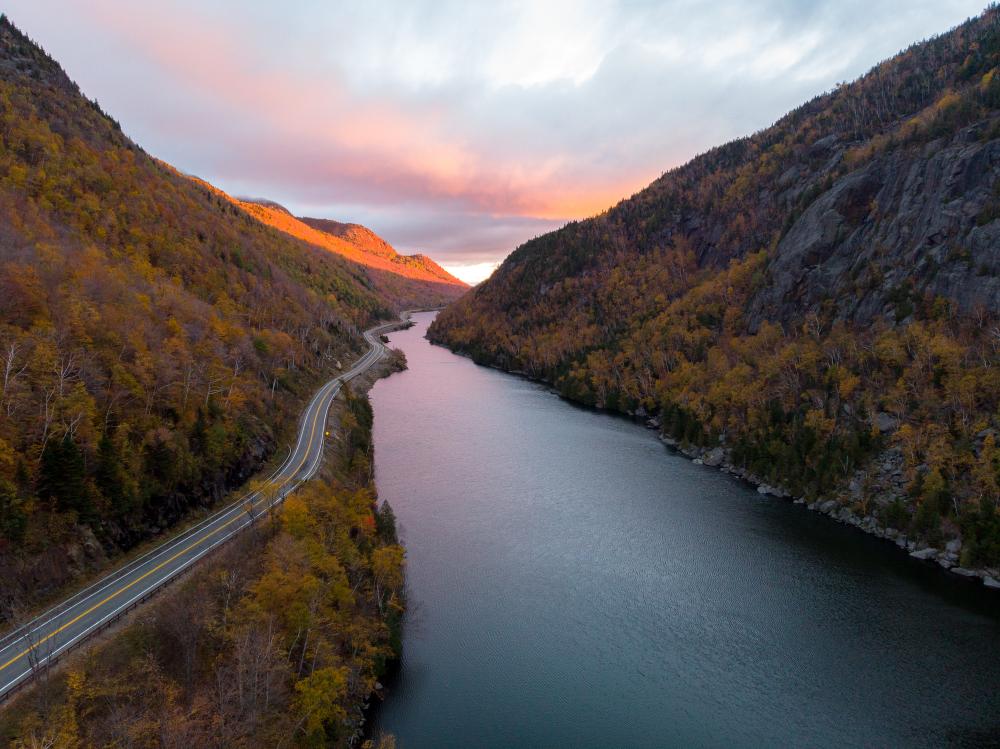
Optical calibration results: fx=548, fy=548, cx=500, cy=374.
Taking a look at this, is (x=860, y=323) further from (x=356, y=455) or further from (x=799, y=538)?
(x=356, y=455)

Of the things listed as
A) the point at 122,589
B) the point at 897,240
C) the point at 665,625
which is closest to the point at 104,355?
the point at 122,589

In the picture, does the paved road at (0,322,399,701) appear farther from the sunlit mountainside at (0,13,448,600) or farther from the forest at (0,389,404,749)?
the sunlit mountainside at (0,13,448,600)

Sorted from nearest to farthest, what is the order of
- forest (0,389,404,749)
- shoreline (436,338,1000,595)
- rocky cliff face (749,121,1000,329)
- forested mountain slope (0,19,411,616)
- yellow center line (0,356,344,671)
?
forest (0,389,404,749) → yellow center line (0,356,344,671) → forested mountain slope (0,19,411,616) → shoreline (436,338,1000,595) → rocky cliff face (749,121,1000,329)

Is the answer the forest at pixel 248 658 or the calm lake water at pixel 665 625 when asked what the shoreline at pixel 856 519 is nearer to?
the calm lake water at pixel 665 625

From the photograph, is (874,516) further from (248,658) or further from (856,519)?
(248,658)

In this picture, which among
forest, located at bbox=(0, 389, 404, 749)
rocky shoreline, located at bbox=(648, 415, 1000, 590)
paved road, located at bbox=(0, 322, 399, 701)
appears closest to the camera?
forest, located at bbox=(0, 389, 404, 749)

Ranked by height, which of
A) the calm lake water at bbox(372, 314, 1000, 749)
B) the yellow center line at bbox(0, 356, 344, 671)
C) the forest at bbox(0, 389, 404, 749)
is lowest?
the calm lake water at bbox(372, 314, 1000, 749)

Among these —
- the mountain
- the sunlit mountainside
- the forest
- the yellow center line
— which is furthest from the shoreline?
the sunlit mountainside

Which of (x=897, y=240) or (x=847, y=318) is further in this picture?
(x=897, y=240)
